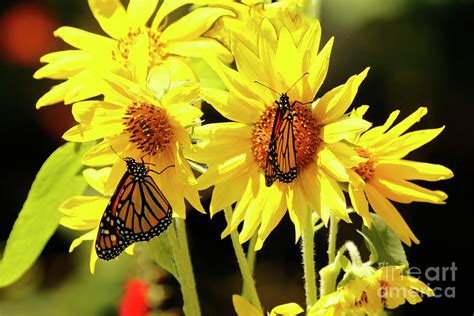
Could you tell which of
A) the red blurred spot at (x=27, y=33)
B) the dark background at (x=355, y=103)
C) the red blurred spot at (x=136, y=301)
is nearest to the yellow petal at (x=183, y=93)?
the red blurred spot at (x=136, y=301)

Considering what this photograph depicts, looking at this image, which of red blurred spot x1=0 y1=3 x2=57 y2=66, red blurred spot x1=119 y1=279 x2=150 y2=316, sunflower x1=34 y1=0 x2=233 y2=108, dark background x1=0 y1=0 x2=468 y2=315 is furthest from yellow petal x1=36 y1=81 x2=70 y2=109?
red blurred spot x1=0 y1=3 x2=57 y2=66

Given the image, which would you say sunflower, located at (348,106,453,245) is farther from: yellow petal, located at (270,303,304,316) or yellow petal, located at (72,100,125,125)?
yellow petal, located at (72,100,125,125)

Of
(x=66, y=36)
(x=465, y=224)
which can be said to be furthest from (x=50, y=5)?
(x=66, y=36)

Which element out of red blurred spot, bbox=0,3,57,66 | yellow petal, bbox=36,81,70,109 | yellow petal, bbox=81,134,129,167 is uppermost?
red blurred spot, bbox=0,3,57,66

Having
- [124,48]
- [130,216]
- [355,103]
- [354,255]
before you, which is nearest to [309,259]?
[354,255]

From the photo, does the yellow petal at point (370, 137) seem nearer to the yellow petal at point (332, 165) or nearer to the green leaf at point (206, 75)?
the yellow petal at point (332, 165)

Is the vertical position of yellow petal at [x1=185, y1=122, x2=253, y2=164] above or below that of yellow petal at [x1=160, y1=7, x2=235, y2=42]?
below

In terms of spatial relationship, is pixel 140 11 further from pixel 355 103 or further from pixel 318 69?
pixel 355 103
